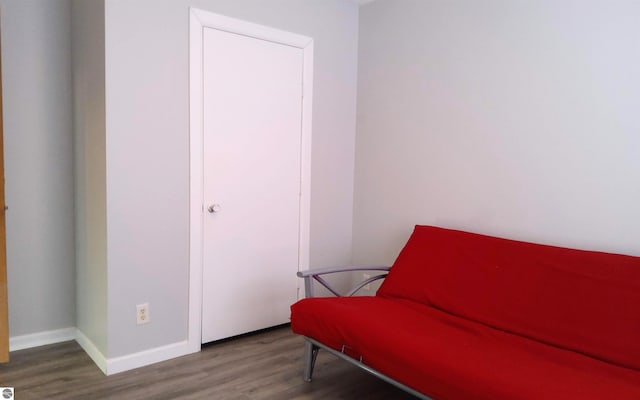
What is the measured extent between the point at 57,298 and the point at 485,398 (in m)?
2.67

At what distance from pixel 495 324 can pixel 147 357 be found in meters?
1.95

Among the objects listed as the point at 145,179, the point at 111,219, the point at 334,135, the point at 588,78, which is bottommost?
the point at 111,219

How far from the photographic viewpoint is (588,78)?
2.32 meters

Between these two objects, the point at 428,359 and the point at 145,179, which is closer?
the point at 428,359

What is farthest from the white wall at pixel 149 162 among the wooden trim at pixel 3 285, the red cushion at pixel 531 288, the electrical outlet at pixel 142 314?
the red cushion at pixel 531 288

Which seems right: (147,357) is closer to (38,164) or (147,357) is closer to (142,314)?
(142,314)

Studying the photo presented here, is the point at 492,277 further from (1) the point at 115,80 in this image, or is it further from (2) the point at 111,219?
(1) the point at 115,80

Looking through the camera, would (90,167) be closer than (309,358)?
No

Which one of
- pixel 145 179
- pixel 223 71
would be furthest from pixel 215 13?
pixel 145 179

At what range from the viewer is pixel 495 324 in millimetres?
2256

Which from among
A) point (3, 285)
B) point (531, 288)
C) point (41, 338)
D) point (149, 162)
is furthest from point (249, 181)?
point (531, 288)

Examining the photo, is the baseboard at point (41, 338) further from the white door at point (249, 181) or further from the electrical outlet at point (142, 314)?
the white door at point (249, 181)

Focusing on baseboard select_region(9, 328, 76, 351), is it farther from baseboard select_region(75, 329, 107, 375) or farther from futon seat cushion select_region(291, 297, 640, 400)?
futon seat cushion select_region(291, 297, 640, 400)

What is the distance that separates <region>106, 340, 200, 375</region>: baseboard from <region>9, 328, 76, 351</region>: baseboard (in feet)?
2.21
